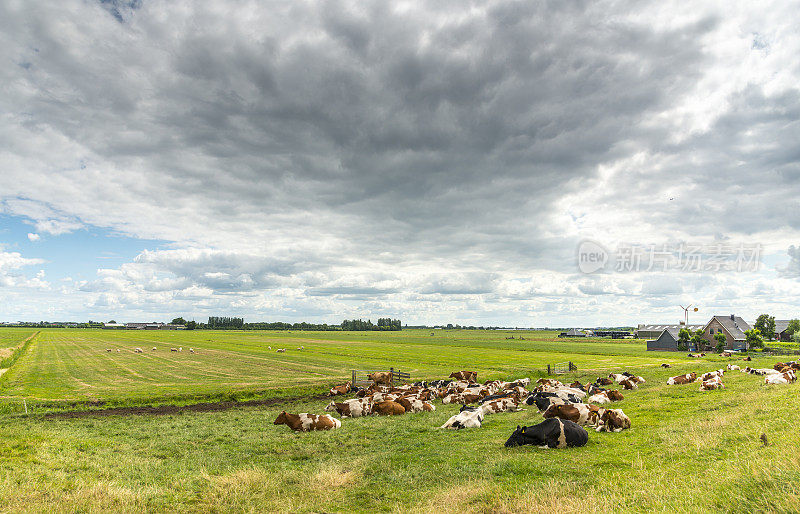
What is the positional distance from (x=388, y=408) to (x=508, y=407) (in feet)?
23.0

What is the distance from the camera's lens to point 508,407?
23.3 m

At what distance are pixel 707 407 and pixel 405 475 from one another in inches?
551

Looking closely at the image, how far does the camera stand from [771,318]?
112m

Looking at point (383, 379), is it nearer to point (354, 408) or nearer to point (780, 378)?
point (354, 408)

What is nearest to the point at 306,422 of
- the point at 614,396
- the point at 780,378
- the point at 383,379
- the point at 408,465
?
the point at 408,465

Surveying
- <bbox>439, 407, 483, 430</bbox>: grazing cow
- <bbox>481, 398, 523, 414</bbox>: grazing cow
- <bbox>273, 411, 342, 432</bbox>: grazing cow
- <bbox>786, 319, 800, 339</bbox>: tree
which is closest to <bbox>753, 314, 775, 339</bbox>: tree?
<bbox>786, 319, 800, 339</bbox>: tree

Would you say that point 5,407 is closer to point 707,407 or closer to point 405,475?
point 405,475

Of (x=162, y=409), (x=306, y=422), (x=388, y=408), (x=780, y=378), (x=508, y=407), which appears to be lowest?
(x=162, y=409)

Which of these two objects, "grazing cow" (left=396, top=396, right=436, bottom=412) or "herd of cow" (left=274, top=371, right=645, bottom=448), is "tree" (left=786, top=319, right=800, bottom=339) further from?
"grazing cow" (left=396, top=396, right=436, bottom=412)

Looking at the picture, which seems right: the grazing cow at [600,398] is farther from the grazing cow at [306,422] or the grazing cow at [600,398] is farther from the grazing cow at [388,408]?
the grazing cow at [306,422]

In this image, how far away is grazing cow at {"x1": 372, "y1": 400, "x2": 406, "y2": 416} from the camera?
23.6 m

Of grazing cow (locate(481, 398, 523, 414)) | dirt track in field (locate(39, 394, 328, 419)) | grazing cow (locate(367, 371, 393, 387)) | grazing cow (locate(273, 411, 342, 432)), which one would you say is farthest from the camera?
grazing cow (locate(367, 371, 393, 387))

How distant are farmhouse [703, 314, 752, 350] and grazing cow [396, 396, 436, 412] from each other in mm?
100391

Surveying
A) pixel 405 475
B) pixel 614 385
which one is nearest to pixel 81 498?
pixel 405 475
